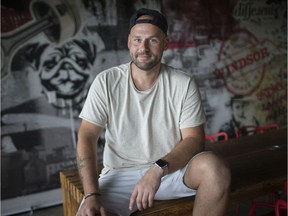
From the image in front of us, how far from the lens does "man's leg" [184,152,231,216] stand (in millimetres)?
1503

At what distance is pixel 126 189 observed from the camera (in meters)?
1.71

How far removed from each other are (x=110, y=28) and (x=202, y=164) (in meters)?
2.27

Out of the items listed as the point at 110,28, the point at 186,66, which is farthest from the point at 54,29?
the point at 186,66

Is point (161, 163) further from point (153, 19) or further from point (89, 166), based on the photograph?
point (153, 19)

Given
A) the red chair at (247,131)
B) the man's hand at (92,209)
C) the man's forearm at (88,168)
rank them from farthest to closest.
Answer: the red chair at (247,131), the man's forearm at (88,168), the man's hand at (92,209)

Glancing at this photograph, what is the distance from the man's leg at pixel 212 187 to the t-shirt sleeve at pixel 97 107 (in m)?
0.60

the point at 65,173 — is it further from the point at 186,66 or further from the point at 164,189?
the point at 186,66

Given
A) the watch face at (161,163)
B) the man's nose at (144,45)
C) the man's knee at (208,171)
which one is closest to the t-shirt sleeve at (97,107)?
the man's nose at (144,45)

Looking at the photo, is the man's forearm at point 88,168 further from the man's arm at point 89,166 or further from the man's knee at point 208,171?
the man's knee at point 208,171

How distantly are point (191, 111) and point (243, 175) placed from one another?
0.61 meters

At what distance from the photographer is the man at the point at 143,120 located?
1.72 meters

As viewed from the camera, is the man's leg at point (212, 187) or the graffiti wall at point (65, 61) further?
the graffiti wall at point (65, 61)

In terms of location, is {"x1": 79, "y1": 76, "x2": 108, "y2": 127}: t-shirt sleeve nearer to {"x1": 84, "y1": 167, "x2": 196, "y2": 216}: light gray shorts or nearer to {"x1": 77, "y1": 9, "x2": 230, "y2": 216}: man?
{"x1": 77, "y1": 9, "x2": 230, "y2": 216}: man

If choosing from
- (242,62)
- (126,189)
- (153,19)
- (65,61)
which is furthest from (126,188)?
(242,62)
